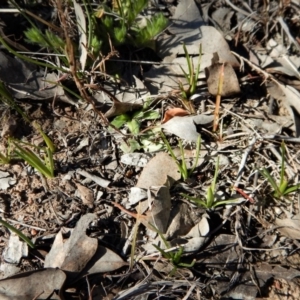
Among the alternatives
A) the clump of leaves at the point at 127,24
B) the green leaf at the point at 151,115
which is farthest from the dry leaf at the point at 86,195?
the clump of leaves at the point at 127,24

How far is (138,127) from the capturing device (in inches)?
90.1

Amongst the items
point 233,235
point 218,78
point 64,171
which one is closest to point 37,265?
point 64,171

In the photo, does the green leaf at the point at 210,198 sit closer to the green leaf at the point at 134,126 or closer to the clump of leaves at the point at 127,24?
the green leaf at the point at 134,126

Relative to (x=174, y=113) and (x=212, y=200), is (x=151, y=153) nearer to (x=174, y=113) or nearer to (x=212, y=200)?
(x=174, y=113)

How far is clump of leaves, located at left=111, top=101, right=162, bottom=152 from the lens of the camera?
2264mm

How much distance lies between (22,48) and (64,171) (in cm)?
65

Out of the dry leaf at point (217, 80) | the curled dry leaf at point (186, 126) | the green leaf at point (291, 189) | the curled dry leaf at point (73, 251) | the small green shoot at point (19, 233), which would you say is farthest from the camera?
the dry leaf at point (217, 80)

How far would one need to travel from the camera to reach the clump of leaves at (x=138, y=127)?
89.1 inches

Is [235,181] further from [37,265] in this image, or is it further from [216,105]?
[37,265]

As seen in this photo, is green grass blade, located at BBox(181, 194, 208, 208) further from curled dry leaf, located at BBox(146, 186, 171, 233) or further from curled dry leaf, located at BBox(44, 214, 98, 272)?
curled dry leaf, located at BBox(44, 214, 98, 272)

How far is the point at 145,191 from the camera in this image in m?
2.12

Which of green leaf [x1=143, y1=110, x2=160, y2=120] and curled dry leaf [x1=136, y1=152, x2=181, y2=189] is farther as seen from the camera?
green leaf [x1=143, y1=110, x2=160, y2=120]

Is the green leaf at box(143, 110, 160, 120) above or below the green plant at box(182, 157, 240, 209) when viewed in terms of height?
above

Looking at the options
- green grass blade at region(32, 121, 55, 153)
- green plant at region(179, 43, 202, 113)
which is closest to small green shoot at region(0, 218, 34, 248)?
green grass blade at region(32, 121, 55, 153)
